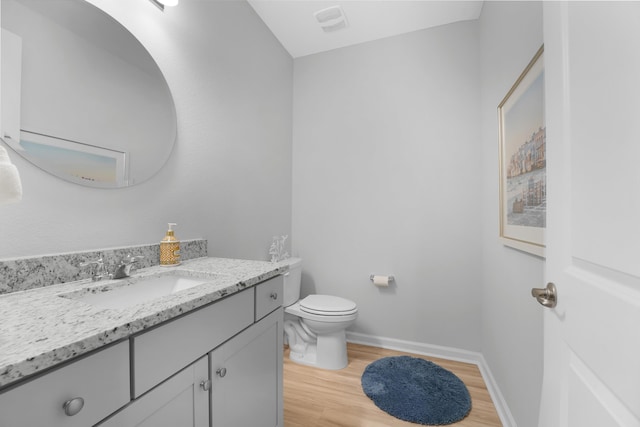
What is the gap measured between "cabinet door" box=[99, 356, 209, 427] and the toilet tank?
136cm

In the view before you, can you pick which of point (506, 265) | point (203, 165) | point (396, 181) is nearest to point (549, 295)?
point (506, 265)

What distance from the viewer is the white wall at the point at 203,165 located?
99 cm

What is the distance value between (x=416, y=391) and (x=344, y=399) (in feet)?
1.50

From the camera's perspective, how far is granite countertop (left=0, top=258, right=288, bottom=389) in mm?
451

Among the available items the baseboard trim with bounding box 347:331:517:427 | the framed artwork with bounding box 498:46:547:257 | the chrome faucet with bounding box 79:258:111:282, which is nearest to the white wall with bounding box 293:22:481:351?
the baseboard trim with bounding box 347:331:517:427

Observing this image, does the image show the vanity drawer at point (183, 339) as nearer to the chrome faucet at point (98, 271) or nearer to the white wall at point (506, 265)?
the chrome faucet at point (98, 271)

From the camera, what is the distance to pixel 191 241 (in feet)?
4.83

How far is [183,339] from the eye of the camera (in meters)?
0.75

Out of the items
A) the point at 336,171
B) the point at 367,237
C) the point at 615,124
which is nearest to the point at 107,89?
the point at 615,124

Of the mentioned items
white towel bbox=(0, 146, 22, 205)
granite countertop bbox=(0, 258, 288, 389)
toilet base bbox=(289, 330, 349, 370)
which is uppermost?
white towel bbox=(0, 146, 22, 205)

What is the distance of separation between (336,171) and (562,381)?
82.6 inches

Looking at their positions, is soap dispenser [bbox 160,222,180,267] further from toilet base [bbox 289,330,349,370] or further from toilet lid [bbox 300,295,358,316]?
A: toilet base [bbox 289,330,349,370]

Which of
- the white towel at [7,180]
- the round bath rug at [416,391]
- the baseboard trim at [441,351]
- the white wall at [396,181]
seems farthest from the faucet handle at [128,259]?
the baseboard trim at [441,351]

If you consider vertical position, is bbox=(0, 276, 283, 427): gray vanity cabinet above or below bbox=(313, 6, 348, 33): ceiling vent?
below
